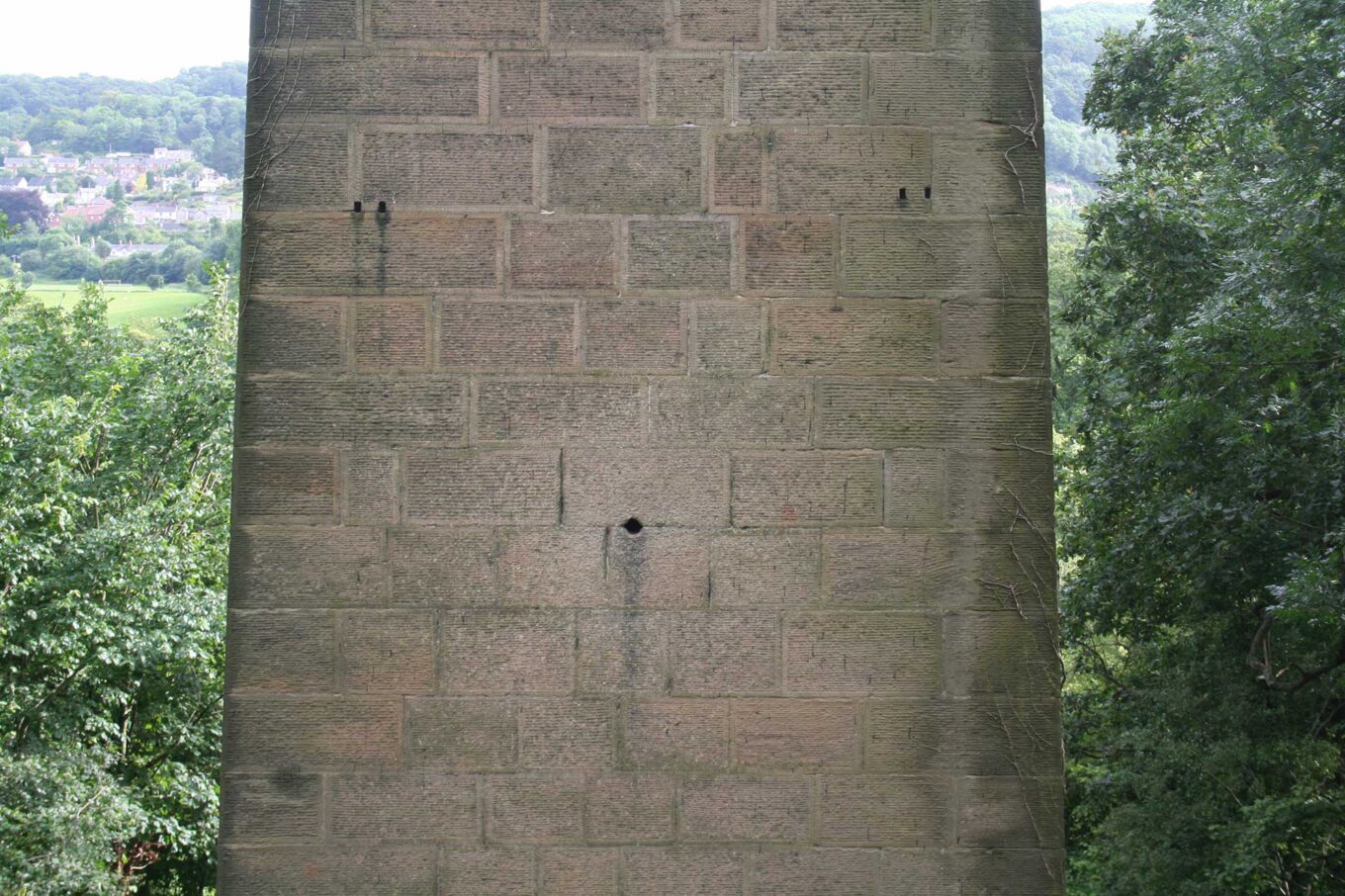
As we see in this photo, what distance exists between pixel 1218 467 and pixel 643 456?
8995mm

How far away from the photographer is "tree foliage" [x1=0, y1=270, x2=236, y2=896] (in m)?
15.4

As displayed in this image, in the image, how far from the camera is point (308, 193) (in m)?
3.98

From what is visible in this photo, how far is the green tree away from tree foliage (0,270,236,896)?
39.1 feet

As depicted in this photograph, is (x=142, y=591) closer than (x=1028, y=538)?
No

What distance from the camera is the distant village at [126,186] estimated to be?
64938mm

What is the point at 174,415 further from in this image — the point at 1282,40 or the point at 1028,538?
the point at 1028,538

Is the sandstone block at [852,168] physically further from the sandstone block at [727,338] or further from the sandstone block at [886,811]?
the sandstone block at [886,811]

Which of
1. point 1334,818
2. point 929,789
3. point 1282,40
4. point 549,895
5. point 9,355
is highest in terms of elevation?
point 1282,40

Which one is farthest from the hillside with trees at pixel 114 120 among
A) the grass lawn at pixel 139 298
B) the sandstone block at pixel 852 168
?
the sandstone block at pixel 852 168

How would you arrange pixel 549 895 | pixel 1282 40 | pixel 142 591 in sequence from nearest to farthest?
pixel 549 895 < pixel 1282 40 < pixel 142 591

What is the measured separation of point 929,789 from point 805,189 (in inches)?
75.5

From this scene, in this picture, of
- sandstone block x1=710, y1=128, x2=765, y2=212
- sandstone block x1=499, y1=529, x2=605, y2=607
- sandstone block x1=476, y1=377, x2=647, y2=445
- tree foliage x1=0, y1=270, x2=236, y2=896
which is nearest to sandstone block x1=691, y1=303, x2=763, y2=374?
sandstone block x1=476, y1=377, x2=647, y2=445

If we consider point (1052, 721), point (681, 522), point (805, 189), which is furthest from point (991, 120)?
point (1052, 721)

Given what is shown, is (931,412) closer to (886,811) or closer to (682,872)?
(886,811)
